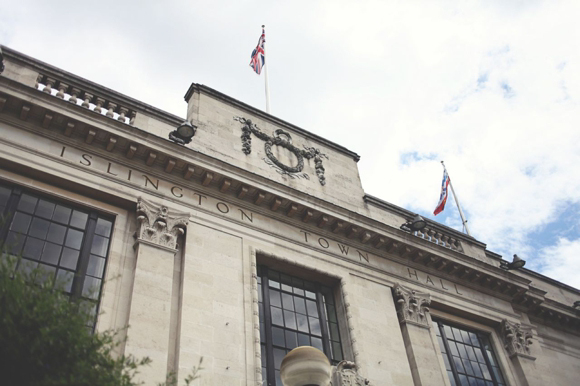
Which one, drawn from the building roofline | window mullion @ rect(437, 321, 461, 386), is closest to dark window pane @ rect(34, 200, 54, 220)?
the building roofline

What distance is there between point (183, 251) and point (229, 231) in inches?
61.8

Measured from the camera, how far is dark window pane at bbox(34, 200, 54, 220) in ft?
44.7

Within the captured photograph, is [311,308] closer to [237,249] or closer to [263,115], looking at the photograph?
[237,249]

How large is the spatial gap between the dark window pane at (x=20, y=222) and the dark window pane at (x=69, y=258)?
0.94 metres

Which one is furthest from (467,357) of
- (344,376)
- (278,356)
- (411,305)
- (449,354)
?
(344,376)

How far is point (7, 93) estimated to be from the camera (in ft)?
45.9

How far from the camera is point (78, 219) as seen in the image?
46.3 ft

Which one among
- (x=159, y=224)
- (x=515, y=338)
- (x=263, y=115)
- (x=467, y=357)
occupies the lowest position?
(x=467, y=357)

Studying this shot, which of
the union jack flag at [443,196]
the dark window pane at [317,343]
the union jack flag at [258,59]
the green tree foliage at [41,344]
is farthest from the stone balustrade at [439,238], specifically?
the green tree foliage at [41,344]

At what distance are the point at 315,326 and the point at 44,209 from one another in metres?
7.33

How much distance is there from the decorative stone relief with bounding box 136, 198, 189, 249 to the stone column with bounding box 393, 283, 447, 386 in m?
6.99

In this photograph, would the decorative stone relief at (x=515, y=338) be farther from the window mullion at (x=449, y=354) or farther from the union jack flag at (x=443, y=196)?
the union jack flag at (x=443, y=196)

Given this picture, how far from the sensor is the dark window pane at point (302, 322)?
51.5 feet

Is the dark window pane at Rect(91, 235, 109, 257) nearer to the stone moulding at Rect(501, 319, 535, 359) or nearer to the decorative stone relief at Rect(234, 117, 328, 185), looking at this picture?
the decorative stone relief at Rect(234, 117, 328, 185)
